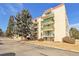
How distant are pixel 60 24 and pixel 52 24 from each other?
0.18 meters

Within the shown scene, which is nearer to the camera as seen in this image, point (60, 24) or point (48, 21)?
point (60, 24)

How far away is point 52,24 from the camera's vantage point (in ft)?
18.2

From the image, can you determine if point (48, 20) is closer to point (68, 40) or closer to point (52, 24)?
point (52, 24)

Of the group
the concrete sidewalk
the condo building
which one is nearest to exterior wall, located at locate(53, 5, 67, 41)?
the condo building

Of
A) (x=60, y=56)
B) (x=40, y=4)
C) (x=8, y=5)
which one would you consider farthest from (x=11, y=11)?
(x=60, y=56)

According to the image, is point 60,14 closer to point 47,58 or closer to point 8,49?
point 47,58

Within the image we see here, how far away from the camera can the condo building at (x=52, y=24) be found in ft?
17.9

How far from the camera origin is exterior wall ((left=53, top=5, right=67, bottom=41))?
546 centimetres

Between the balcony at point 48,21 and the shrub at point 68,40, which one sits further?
the balcony at point 48,21

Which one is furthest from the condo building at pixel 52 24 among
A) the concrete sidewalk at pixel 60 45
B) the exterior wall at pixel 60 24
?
the concrete sidewalk at pixel 60 45

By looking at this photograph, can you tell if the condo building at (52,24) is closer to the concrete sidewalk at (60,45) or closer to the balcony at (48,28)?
the balcony at (48,28)

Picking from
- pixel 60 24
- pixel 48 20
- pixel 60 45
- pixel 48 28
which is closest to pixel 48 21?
pixel 48 20

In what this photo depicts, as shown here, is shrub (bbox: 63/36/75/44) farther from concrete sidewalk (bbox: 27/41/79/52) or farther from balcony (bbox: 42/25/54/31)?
balcony (bbox: 42/25/54/31)

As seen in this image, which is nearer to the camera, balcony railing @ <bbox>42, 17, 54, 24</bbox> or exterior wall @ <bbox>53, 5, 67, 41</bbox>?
exterior wall @ <bbox>53, 5, 67, 41</bbox>
